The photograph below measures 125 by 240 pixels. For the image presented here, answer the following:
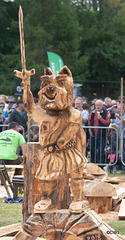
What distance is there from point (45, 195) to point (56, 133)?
0.69m

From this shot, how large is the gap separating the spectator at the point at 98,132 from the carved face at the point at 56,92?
6.40 meters

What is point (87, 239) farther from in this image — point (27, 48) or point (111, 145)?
point (27, 48)

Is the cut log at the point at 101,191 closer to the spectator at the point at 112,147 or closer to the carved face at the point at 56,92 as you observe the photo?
the carved face at the point at 56,92

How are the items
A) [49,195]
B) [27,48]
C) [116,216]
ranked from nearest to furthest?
[49,195]
[116,216]
[27,48]

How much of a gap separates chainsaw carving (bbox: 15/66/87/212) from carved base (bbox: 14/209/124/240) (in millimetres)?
99

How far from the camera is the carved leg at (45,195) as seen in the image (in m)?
4.70

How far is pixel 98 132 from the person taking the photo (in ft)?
37.0

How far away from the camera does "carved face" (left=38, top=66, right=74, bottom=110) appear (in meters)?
4.61

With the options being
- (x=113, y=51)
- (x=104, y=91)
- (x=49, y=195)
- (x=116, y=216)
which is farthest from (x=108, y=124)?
(x=113, y=51)

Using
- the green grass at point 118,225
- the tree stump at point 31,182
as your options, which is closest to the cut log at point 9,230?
the tree stump at point 31,182

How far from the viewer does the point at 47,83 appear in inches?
185

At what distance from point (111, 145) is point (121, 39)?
21.7 metres

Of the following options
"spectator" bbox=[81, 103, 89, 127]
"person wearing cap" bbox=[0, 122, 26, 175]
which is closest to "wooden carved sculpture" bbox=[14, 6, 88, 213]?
"person wearing cap" bbox=[0, 122, 26, 175]

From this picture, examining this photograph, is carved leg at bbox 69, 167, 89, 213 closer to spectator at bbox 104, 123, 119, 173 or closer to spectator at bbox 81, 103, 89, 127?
spectator at bbox 104, 123, 119, 173
